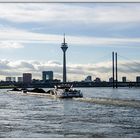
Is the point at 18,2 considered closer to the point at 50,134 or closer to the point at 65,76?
the point at 50,134

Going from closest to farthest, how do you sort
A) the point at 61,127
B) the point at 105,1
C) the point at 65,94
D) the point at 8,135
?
the point at 105,1, the point at 8,135, the point at 61,127, the point at 65,94

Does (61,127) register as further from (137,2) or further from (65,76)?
(65,76)

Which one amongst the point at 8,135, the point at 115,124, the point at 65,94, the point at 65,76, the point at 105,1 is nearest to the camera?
the point at 105,1

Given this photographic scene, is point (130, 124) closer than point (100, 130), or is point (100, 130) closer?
point (100, 130)

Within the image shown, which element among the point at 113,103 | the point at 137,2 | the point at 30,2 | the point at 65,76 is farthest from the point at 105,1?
the point at 65,76

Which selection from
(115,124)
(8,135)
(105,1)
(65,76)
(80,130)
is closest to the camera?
(105,1)

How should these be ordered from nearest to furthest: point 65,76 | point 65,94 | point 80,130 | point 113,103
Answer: point 80,130, point 113,103, point 65,94, point 65,76

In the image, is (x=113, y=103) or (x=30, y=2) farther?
(x=113, y=103)

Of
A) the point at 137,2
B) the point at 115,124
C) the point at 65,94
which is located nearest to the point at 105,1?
the point at 137,2

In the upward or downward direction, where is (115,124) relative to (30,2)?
downward
